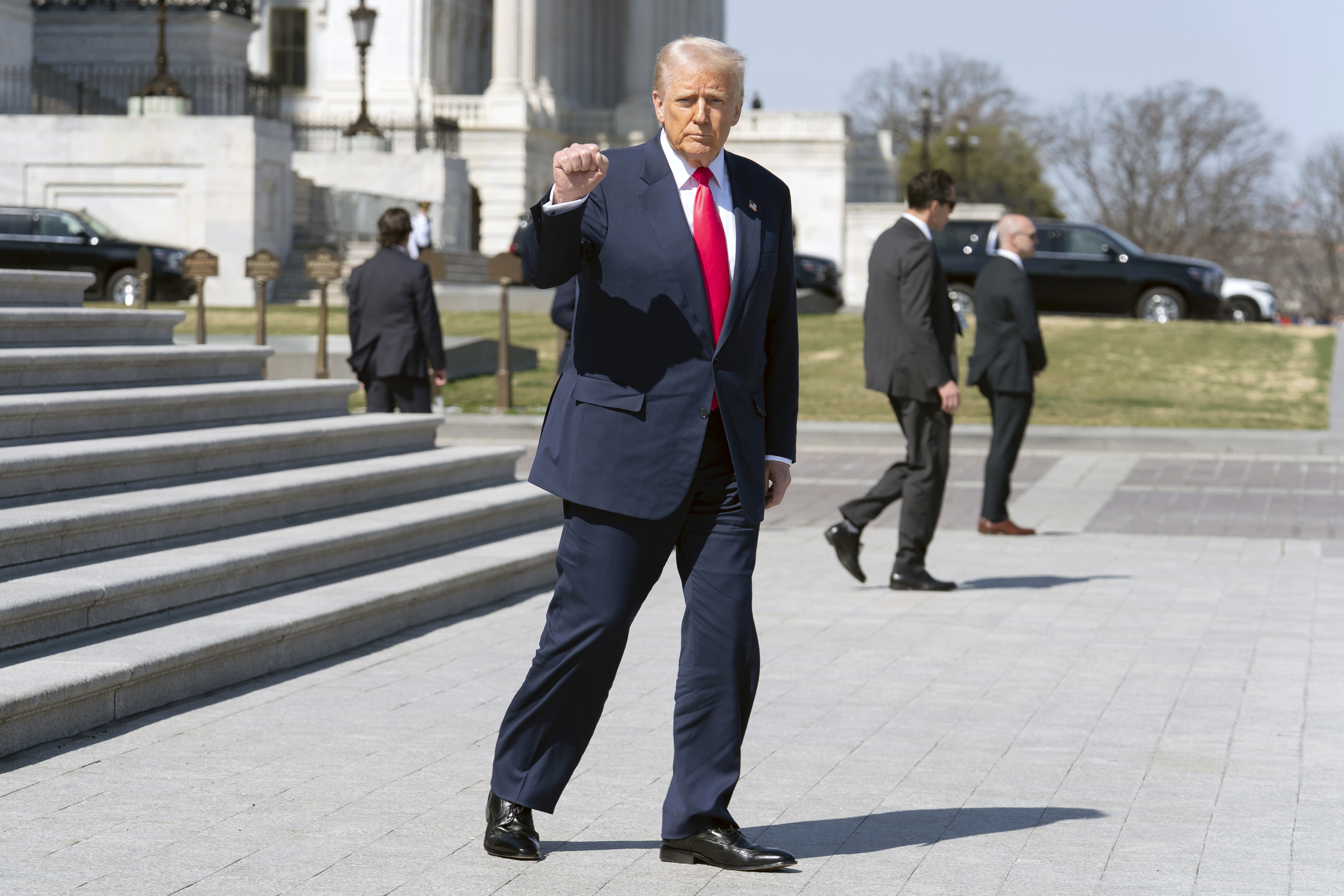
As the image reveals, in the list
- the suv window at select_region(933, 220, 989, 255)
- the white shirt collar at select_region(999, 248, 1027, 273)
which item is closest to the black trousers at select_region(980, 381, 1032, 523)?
the white shirt collar at select_region(999, 248, 1027, 273)

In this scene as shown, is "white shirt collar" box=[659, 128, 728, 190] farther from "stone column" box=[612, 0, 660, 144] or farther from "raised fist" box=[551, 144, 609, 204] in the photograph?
"stone column" box=[612, 0, 660, 144]

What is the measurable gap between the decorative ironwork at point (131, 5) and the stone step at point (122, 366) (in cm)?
3644

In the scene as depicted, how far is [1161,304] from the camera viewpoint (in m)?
32.0

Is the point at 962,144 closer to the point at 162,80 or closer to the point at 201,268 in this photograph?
the point at 162,80

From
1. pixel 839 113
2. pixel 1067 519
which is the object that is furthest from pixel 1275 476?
pixel 839 113

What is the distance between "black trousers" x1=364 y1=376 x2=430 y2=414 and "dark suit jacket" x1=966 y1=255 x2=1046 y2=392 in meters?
3.42

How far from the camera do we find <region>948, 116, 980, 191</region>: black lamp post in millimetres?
52500

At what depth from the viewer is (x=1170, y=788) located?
5.39 metres

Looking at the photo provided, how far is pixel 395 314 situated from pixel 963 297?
21028 mm

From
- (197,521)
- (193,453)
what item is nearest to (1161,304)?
(193,453)

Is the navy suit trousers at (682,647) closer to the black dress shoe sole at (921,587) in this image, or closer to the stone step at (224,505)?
the stone step at (224,505)

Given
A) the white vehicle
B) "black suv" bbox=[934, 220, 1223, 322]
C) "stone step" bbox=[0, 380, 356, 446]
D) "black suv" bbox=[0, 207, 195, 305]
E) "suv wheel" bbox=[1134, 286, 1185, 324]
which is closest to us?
"stone step" bbox=[0, 380, 356, 446]

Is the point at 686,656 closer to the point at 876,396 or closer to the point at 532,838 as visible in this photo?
the point at 532,838

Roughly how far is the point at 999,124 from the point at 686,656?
277 feet
